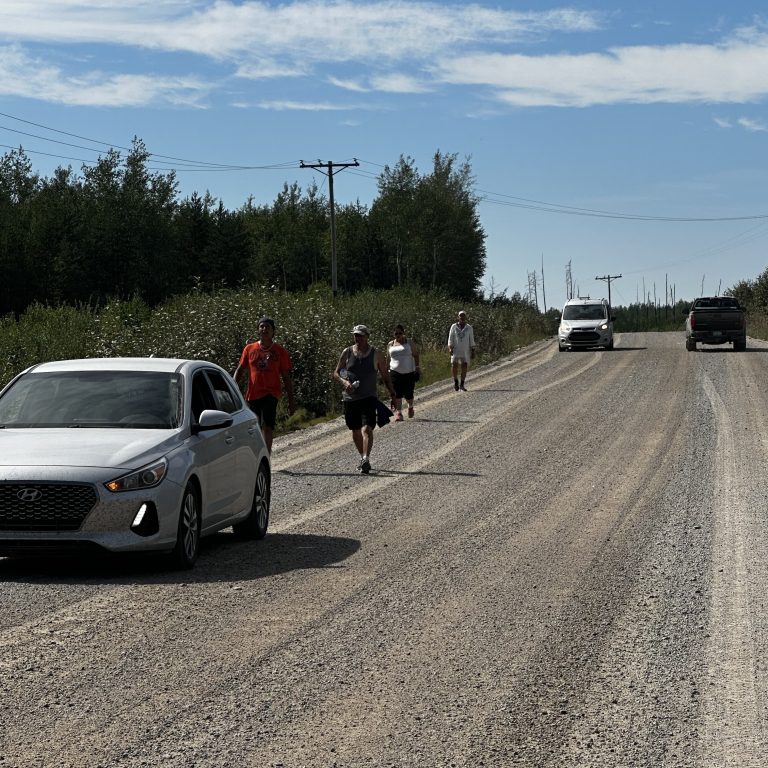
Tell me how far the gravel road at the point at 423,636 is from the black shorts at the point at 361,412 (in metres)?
1.35

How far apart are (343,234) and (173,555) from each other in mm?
119534

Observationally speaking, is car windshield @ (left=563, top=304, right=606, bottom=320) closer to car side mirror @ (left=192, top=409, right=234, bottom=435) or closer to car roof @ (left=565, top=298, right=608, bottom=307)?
car roof @ (left=565, top=298, right=608, bottom=307)

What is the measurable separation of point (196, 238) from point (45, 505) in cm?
9965

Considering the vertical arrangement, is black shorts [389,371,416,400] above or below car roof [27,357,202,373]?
below

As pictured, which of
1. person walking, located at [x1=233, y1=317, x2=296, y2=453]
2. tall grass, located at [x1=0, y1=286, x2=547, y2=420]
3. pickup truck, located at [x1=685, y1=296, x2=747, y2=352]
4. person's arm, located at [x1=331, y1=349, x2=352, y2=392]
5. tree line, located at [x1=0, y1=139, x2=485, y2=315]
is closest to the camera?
person walking, located at [x1=233, y1=317, x2=296, y2=453]

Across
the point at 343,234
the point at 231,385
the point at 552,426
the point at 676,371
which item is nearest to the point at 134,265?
the point at 343,234

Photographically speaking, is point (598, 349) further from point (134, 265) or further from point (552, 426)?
point (134, 265)

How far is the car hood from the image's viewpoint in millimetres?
8969

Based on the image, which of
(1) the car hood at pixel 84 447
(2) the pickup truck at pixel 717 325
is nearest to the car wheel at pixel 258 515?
(1) the car hood at pixel 84 447

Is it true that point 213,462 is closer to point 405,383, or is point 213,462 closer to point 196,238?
point 405,383

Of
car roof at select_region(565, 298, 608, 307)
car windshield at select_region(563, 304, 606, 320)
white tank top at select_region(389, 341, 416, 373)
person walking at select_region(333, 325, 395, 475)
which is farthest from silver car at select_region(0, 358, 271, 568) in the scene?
car roof at select_region(565, 298, 608, 307)

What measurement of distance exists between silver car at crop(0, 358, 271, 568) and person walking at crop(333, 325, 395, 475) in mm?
4936

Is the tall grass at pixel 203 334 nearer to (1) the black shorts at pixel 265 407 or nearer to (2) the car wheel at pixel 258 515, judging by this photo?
(1) the black shorts at pixel 265 407

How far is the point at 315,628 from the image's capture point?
7484 millimetres
